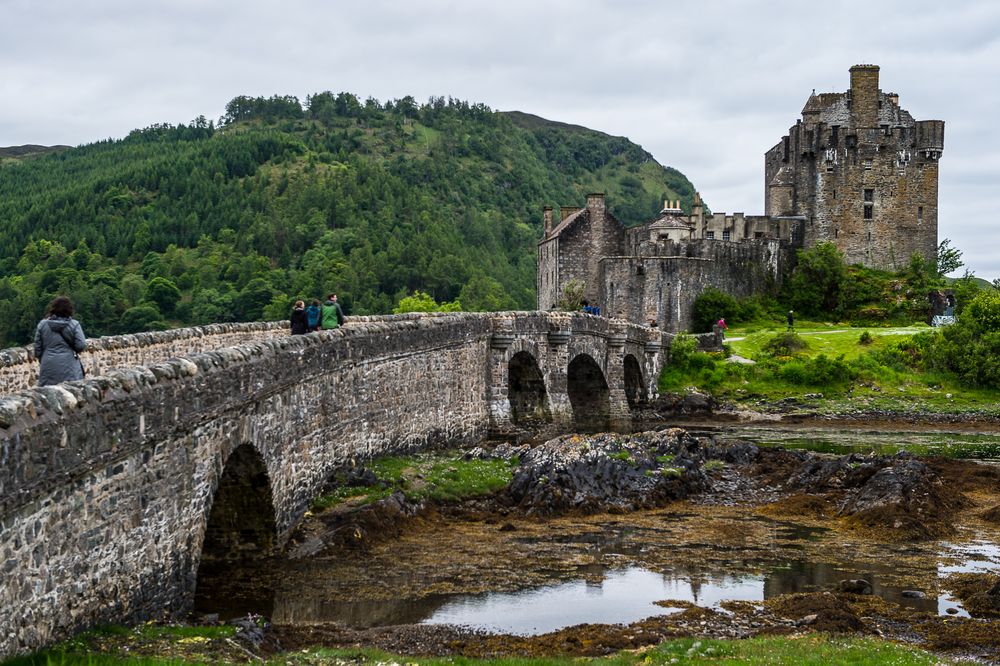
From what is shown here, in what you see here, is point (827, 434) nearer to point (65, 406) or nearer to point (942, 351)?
point (942, 351)

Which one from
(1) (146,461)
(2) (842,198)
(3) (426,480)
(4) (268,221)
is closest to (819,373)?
(2) (842,198)

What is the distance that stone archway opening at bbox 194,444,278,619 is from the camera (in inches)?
631

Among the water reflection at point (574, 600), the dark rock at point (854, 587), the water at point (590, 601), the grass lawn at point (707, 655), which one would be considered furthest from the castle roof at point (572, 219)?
the grass lawn at point (707, 655)

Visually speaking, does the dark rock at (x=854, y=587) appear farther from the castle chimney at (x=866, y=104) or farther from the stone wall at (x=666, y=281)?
the castle chimney at (x=866, y=104)

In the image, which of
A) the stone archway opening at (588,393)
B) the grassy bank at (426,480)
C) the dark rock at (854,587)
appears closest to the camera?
the dark rock at (854,587)

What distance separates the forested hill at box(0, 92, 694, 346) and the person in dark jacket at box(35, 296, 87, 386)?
58.9 metres

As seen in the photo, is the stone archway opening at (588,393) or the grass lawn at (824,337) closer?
the stone archway opening at (588,393)

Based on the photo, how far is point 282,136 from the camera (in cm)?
13450

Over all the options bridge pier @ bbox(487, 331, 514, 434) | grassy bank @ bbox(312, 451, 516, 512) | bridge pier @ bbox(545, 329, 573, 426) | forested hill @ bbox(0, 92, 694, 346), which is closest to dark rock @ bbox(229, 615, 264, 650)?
grassy bank @ bbox(312, 451, 516, 512)

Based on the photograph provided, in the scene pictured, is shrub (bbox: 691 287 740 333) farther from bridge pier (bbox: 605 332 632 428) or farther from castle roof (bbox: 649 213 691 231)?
bridge pier (bbox: 605 332 632 428)

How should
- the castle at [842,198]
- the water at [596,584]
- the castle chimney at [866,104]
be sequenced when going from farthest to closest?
the castle chimney at [866,104], the castle at [842,198], the water at [596,584]

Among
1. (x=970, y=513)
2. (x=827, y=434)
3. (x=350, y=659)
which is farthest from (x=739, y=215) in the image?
(x=350, y=659)

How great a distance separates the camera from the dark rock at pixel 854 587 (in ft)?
54.9

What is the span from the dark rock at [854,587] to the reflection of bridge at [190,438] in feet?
26.2
